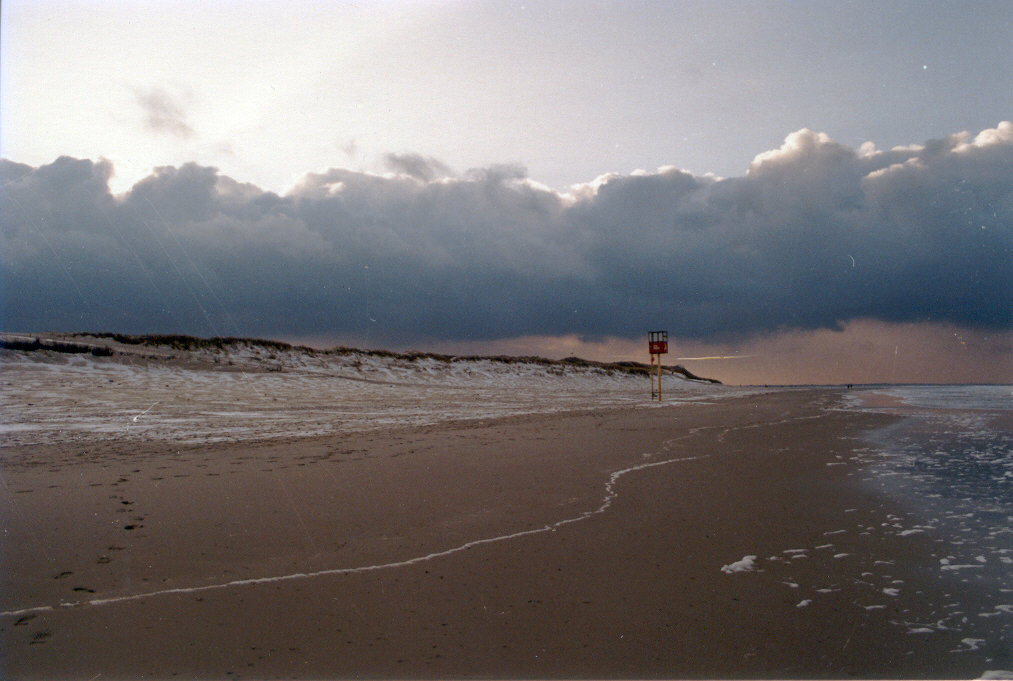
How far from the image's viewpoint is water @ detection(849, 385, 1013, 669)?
130 inches

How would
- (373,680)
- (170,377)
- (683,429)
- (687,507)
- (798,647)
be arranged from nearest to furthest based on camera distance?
(373,680) → (798,647) → (687,507) → (683,429) → (170,377)

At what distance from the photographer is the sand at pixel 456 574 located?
2926 mm

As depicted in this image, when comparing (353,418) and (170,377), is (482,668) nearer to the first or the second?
(353,418)

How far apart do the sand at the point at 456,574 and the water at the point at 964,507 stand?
0.19 meters

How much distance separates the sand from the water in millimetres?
187

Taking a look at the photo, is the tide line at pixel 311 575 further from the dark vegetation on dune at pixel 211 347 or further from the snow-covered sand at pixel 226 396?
the dark vegetation on dune at pixel 211 347

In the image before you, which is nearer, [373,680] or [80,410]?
[373,680]

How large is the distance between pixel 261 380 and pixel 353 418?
35.5 ft

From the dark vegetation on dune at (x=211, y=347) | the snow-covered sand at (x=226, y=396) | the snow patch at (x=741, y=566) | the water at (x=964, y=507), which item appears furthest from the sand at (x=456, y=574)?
the dark vegetation on dune at (x=211, y=347)

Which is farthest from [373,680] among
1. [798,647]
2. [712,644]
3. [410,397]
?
[410,397]

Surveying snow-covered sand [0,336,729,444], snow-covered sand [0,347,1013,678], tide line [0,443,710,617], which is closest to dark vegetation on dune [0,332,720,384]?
snow-covered sand [0,336,729,444]

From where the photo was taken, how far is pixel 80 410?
13.3 m

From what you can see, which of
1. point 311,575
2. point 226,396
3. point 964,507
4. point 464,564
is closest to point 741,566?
point 464,564

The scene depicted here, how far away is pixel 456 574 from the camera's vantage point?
13.2 feet
